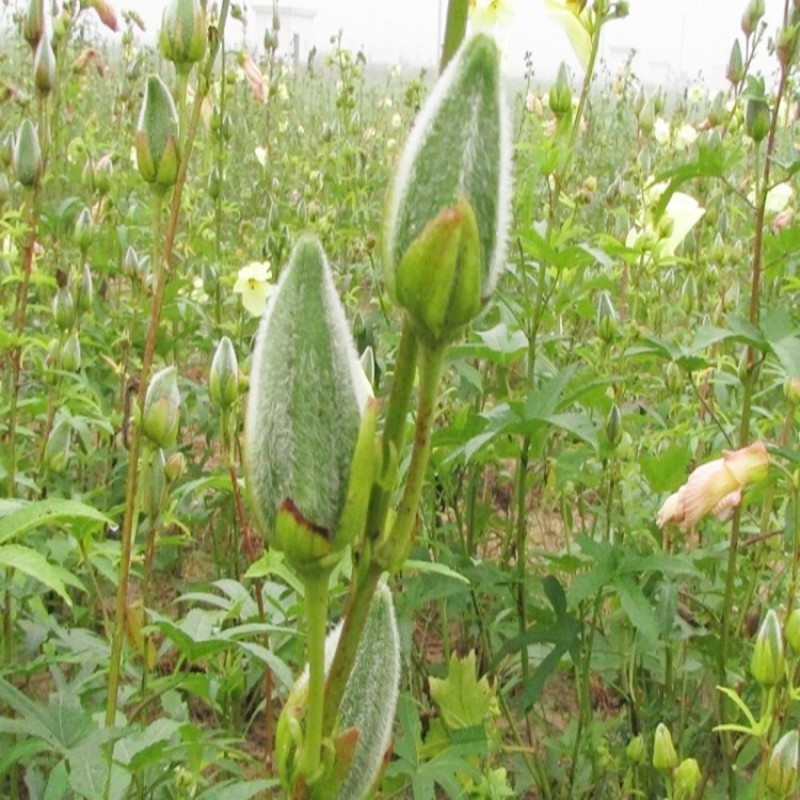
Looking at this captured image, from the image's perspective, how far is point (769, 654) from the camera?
128 centimetres

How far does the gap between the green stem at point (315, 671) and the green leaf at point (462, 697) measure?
41.4 inches

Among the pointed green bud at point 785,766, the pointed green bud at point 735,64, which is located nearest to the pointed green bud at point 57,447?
the pointed green bud at point 785,766

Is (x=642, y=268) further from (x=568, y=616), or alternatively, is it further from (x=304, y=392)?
(x=304, y=392)

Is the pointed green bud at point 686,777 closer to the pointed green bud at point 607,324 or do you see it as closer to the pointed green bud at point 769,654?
the pointed green bud at point 769,654

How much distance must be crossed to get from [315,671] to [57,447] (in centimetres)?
142

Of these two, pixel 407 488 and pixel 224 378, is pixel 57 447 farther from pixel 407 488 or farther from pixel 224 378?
pixel 407 488

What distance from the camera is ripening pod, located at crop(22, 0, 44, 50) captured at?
1.95m

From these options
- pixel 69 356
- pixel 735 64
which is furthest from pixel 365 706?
pixel 735 64

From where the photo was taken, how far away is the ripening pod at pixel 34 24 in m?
1.95

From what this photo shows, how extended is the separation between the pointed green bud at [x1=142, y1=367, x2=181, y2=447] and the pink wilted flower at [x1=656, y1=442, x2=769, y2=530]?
751 mm

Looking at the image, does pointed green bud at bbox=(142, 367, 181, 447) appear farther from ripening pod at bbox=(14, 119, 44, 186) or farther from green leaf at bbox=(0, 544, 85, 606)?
ripening pod at bbox=(14, 119, 44, 186)

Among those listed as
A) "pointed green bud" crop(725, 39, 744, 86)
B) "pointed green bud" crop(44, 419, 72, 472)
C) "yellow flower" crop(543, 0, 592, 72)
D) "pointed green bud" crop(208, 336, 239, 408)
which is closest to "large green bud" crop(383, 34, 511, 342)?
"pointed green bud" crop(208, 336, 239, 408)

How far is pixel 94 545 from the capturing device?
1578 mm

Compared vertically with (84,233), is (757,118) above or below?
above
